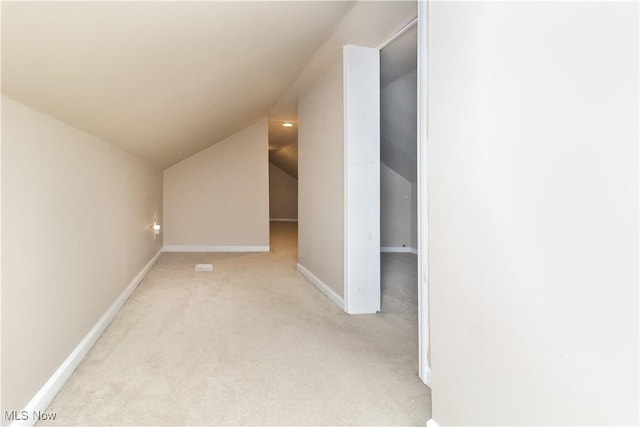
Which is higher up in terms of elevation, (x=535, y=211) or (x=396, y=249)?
(x=535, y=211)

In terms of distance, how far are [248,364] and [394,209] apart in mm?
4630

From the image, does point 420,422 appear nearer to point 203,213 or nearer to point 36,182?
point 36,182

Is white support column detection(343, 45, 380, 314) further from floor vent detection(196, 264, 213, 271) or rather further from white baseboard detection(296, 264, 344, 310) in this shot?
floor vent detection(196, 264, 213, 271)

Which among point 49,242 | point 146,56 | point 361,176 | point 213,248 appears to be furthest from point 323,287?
point 213,248

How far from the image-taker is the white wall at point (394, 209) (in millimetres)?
6176

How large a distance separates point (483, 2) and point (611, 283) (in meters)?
0.78

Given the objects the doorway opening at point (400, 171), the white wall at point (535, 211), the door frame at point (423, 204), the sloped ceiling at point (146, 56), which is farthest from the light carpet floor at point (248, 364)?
the sloped ceiling at point (146, 56)

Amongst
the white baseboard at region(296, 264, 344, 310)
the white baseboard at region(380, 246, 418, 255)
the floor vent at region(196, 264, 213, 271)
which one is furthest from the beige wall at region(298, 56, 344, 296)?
the white baseboard at region(380, 246, 418, 255)

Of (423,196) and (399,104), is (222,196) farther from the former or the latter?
(423,196)

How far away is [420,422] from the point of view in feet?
4.71

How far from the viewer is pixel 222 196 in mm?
5711

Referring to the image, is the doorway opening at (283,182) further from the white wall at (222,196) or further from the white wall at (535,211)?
the white wall at (535,211)

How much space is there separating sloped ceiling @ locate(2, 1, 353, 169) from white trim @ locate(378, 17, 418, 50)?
0.43 meters

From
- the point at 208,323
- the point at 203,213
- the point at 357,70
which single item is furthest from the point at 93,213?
the point at 203,213
